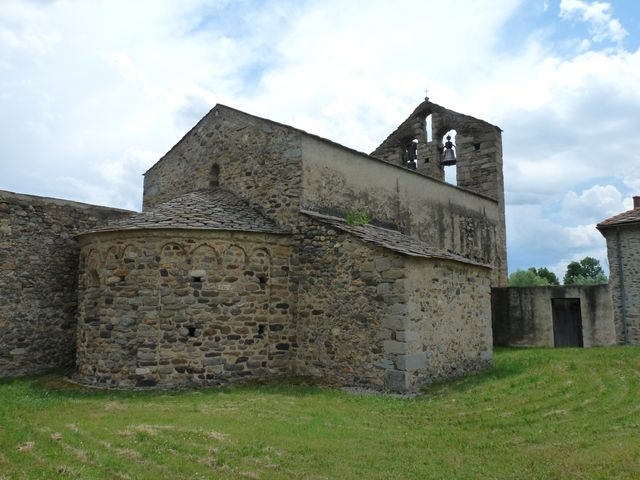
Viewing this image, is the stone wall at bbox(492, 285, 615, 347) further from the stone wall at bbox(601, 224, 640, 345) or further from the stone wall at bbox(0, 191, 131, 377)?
Answer: the stone wall at bbox(0, 191, 131, 377)

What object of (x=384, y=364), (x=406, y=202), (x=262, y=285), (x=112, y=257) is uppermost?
(x=406, y=202)

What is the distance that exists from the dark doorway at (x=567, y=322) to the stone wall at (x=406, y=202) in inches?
93.5

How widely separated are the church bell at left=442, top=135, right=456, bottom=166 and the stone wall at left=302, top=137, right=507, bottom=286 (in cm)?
170

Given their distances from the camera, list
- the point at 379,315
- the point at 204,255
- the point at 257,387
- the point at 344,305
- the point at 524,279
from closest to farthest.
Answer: the point at 379,315
the point at 257,387
the point at 204,255
the point at 344,305
the point at 524,279

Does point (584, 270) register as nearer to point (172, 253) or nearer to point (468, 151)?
point (468, 151)

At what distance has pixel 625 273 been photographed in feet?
54.3

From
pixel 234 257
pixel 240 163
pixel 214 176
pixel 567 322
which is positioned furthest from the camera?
pixel 567 322

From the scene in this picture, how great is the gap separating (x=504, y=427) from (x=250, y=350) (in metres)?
5.13

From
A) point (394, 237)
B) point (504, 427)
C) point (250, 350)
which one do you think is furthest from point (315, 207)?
point (504, 427)

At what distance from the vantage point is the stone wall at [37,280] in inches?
428

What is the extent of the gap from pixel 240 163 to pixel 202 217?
102 inches

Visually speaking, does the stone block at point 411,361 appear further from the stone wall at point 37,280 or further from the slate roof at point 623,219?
the slate roof at point 623,219

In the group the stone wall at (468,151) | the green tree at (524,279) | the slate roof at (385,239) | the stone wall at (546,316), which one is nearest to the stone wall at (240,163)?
the slate roof at (385,239)

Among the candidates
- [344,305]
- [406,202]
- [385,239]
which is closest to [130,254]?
[344,305]
